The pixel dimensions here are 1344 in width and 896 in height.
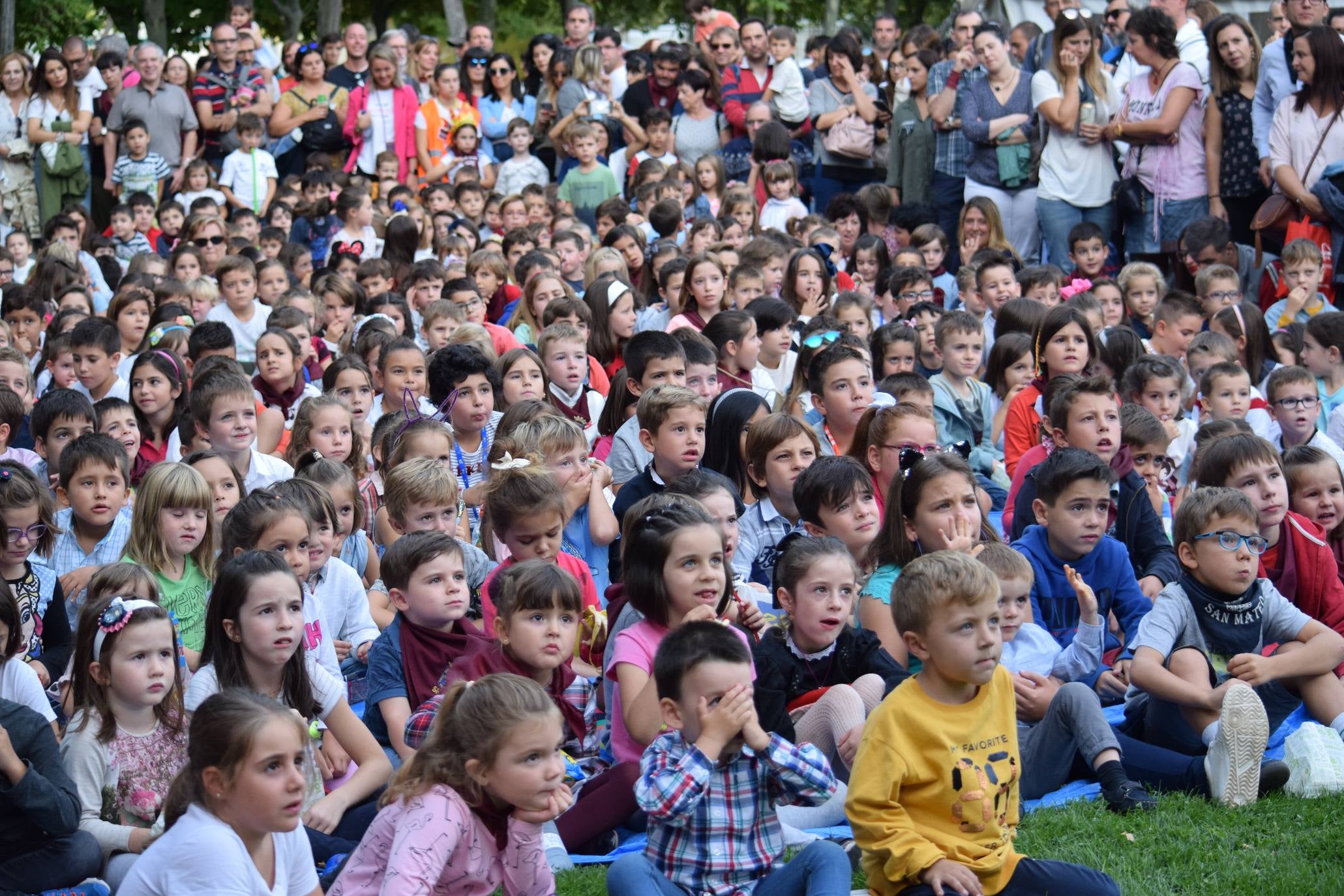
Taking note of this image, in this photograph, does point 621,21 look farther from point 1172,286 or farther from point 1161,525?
point 1161,525

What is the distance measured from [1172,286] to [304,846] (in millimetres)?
9357

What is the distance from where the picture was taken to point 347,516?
644 cm

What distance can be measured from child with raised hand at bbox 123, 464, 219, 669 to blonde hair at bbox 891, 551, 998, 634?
2683mm

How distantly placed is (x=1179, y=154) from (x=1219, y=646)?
7282 millimetres

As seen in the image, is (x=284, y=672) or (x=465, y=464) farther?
(x=465, y=464)

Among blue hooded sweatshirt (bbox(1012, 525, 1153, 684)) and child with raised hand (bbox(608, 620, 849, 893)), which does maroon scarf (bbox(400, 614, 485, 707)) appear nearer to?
child with raised hand (bbox(608, 620, 849, 893))

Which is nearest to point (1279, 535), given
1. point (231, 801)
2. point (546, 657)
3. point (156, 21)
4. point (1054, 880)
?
point (1054, 880)

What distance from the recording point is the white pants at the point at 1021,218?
489 inches

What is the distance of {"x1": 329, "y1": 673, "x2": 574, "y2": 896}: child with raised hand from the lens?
3785 millimetres

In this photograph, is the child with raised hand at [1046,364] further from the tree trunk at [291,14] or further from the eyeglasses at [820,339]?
the tree trunk at [291,14]

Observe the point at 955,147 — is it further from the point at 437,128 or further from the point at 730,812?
the point at 730,812

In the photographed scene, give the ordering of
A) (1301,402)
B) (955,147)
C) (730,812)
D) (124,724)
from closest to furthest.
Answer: (730,812) < (124,724) < (1301,402) < (955,147)

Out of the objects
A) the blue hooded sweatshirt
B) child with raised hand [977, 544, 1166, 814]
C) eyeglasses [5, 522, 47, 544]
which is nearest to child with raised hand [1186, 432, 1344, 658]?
the blue hooded sweatshirt

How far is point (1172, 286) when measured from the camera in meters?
11.8
